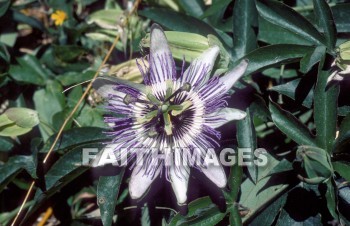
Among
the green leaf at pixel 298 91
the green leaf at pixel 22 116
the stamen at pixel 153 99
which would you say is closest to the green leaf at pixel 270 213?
the green leaf at pixel 298 91

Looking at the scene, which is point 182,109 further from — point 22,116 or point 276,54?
point 22,116

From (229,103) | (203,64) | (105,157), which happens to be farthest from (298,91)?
(105,157)

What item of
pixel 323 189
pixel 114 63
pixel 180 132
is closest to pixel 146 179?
pixel 180 132

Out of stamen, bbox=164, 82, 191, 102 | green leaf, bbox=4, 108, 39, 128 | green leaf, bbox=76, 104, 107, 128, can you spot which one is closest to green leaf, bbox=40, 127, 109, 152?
green leaf, bbox=4, 108, 39, 128

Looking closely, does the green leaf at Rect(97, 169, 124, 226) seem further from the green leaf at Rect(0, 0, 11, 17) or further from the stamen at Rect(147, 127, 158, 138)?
the green leaf at Rect(0, 0, 11, 17)

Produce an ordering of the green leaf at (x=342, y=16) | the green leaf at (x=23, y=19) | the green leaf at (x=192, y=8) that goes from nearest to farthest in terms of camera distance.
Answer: the green leaf at (x=342, y=16), the green leaf at (x=192, y=8), the green leaf at (x=23, y=19)

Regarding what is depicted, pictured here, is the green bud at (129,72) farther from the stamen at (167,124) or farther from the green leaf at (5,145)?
the green leaf at (5,145)
